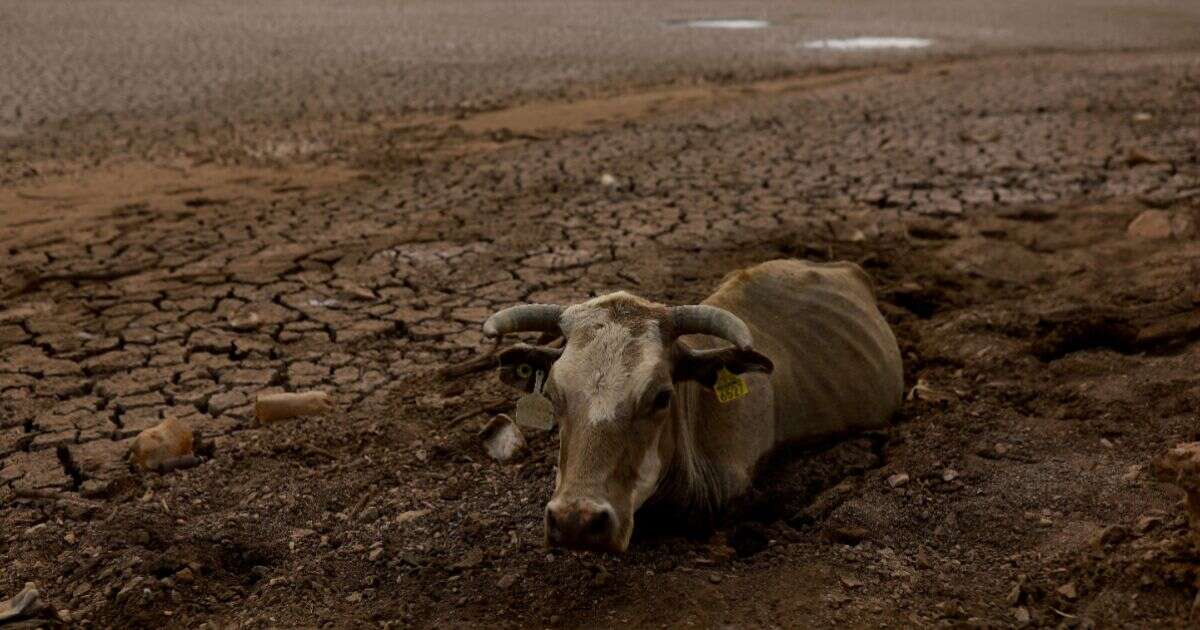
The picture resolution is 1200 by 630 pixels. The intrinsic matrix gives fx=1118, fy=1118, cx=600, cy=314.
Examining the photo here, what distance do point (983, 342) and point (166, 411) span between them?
420cm

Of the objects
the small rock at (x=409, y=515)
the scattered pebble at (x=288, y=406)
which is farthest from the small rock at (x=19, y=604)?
the scattered pebble at (x=288, y=406)

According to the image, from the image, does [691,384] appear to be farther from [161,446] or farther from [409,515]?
[161,446]

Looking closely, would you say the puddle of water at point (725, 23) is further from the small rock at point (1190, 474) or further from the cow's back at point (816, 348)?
the small rock at point (1190, 474)

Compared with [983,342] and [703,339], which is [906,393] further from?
[703,339]

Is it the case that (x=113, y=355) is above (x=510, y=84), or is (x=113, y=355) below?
below

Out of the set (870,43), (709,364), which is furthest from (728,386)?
(870,43)

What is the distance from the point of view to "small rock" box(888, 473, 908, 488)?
455cm

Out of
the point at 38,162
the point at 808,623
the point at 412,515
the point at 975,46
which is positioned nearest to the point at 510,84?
the point at 38,162

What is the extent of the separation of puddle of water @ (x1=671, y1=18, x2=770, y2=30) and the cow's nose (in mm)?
17642

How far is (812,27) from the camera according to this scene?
20.5 meters

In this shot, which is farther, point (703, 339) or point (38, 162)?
point (38, 162)

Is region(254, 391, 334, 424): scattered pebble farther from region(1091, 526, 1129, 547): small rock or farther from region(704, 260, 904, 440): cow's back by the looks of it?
region(1091, 526, 1129, 547): small rock

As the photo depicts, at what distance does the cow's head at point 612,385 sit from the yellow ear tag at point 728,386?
0.03 m

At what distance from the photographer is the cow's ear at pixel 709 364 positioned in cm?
418
